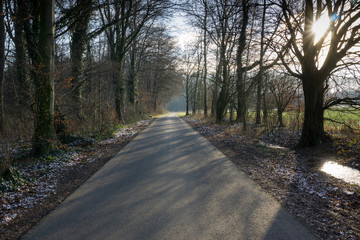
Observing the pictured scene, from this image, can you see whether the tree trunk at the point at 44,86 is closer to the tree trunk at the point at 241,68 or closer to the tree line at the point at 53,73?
the tree line at the point at 53,73

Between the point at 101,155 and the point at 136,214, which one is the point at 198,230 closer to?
the point at 136,214

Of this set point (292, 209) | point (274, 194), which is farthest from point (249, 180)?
point (292, 209)

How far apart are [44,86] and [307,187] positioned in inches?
327

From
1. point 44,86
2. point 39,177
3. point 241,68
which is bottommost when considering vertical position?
point 39,177

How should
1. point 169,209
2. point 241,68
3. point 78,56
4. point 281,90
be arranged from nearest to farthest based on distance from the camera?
point 169,209 < point 78,56 < point 281,90 < point 241,68

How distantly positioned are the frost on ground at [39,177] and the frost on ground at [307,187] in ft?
16.0

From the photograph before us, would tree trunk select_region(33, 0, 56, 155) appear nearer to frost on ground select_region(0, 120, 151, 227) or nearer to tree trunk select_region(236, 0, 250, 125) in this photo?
frost on ground select_region(0, 120, 151, 227)

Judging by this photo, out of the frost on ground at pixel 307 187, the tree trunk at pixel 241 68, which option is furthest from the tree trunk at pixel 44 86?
the tree trunk at pixel 241 68

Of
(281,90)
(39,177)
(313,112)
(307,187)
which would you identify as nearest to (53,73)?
(39,177)

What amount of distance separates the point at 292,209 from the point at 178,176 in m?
2.68

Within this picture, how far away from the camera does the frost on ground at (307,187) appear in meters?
3.50

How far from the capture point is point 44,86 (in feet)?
24.4

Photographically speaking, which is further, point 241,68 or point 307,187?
point 241,68

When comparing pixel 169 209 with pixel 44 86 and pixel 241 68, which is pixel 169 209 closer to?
pixel 44 86
